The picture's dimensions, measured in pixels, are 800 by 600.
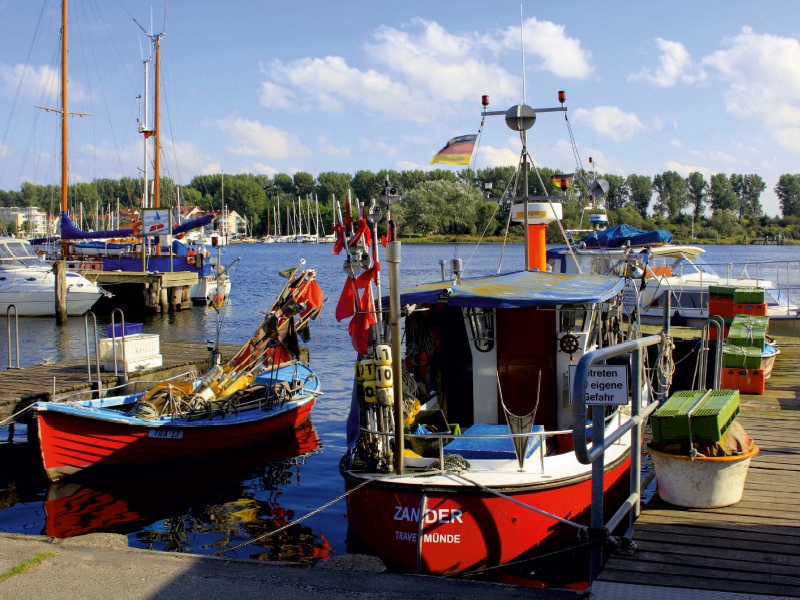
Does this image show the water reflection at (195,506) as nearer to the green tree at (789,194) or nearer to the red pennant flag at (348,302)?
the red pennant flag at (348,302)

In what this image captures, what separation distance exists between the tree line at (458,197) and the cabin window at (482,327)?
155 feet

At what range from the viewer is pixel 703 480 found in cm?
702

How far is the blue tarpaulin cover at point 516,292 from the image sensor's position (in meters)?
8.81

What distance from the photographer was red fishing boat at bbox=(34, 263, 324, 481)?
12.2m

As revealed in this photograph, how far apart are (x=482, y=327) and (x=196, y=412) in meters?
6.27

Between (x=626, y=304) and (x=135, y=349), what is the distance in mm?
13367

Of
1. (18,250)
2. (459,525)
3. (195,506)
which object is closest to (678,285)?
(195,506)

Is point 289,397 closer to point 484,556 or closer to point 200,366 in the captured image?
point 200,366

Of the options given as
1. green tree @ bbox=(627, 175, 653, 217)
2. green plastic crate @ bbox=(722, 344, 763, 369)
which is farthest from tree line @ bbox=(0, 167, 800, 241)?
green plastic crate @ bbox=(722, 344, 763, 369)

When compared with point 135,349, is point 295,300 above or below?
above

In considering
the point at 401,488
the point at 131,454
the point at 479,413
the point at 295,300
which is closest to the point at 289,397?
the point at 295,300

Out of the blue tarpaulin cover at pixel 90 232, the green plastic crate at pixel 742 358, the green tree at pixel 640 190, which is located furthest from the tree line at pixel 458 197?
the green plastic crate at pixel 742 358

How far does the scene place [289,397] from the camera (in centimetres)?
1516

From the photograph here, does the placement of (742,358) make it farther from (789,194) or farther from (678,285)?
(789,194)
